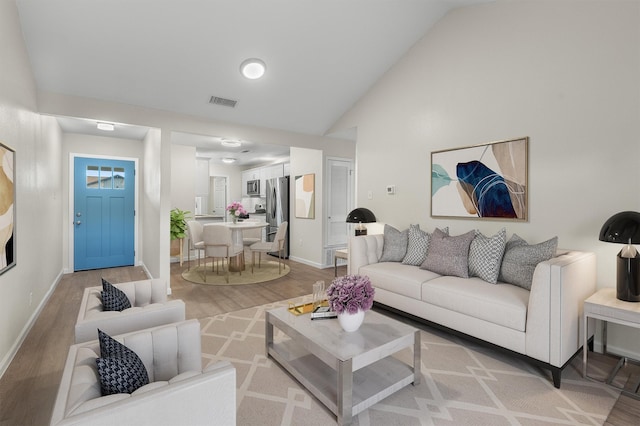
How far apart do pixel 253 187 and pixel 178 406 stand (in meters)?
7.65

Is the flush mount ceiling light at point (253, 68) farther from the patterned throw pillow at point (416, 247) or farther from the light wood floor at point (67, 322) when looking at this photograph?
the light wood floor at point (67, 322)

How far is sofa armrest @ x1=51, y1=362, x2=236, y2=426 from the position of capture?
95 cm

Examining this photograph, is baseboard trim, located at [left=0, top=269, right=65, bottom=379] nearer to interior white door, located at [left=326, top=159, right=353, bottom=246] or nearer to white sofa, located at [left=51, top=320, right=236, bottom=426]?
white sofa, located at [left=51, top=320, right=236, bottom=426]

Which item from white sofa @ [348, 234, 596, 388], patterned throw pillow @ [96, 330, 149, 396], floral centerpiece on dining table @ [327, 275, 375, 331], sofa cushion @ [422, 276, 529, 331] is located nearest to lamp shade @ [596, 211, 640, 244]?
white sofa @ [348, 234, 596, 388]

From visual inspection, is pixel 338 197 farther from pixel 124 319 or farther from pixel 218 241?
pixel 124 319

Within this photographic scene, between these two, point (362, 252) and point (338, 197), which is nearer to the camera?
point (362, 252)

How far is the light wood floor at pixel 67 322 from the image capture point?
1.92 m

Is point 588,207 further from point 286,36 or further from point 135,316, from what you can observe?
point 135,316

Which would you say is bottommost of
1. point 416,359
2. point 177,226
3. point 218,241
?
point 416,359

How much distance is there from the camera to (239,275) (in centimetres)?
530

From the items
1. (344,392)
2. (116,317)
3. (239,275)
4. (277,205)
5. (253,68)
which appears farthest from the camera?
(277,205)

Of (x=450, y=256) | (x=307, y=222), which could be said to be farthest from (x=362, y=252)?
(x=307, y=222)

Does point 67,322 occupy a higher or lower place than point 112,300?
lower

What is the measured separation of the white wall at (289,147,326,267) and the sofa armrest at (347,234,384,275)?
2057mm
